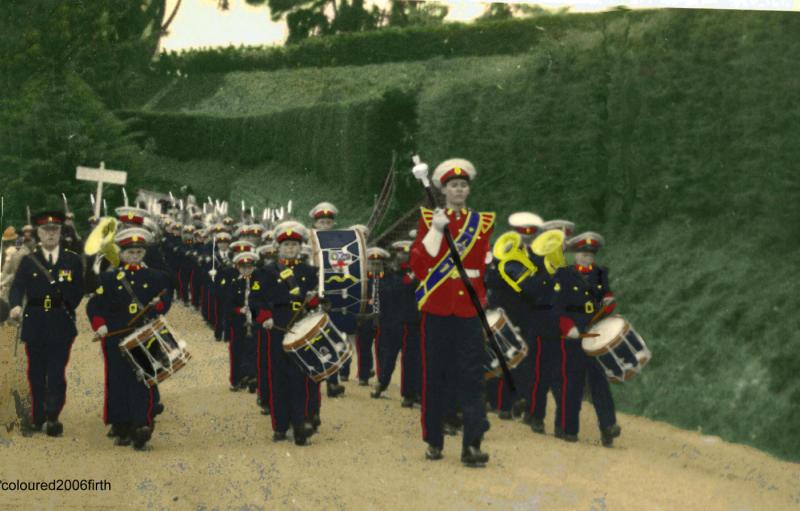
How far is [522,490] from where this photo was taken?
736 cm

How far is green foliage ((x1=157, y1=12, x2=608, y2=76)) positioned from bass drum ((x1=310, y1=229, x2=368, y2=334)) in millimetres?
1420

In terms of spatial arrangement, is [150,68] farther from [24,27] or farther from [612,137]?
[612,137]

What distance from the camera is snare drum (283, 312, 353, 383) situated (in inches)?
342

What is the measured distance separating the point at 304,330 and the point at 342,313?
1.09 m

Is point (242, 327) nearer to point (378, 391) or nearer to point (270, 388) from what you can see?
point (378, 391)

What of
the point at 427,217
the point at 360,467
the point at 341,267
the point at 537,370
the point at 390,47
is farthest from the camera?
the point at 390,47

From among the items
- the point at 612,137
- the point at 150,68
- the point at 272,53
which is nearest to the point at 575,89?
the point at 612,137

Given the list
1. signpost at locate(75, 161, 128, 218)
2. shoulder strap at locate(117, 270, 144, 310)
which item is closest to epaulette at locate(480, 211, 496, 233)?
shoulder strap at locate(117, 270, 144, 310)

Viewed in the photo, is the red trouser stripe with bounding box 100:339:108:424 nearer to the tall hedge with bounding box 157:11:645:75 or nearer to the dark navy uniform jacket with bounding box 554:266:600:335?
the tall hedge with bounding box 157:11:645:75

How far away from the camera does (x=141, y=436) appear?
334 inches

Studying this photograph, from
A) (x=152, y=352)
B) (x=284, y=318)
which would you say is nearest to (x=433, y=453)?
(x=284, y=318)

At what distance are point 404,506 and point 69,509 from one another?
2016mm

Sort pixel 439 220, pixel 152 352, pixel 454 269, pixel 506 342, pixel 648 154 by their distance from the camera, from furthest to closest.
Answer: pixel 648 154, pixel 506 342, pixel 152 352, pixel 454 269, pixel 439 220

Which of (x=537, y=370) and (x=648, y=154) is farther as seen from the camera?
(x=648, y=154)
